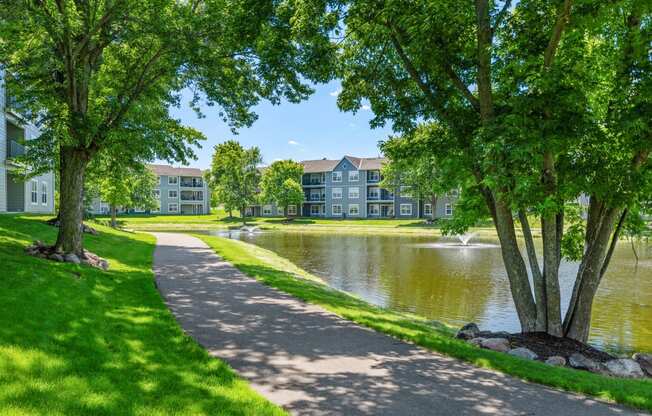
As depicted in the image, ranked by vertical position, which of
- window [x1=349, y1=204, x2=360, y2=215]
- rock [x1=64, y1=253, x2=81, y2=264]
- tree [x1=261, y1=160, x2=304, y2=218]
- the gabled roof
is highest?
the gabled roof

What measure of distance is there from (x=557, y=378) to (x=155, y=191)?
9069 cm

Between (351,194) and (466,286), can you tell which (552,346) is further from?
(351,194)

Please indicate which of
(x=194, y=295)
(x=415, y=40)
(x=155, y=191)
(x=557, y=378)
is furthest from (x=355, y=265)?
(x=155, y=191)

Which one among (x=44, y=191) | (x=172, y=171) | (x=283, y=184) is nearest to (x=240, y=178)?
(x=283, y=184)

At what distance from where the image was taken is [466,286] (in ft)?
59.6

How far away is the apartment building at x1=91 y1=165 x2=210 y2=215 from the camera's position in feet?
300

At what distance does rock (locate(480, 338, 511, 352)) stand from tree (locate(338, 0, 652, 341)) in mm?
1493

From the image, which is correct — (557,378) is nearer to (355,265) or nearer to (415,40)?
(415,40)

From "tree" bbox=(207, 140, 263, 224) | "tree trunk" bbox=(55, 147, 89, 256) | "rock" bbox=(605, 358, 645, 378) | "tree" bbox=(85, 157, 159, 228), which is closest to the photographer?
"rock" bbox=(605, 358, 645, 378)

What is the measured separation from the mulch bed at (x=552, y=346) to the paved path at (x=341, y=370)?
3109 mm

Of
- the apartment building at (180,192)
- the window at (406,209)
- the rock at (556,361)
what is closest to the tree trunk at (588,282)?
the rock at (556,361)

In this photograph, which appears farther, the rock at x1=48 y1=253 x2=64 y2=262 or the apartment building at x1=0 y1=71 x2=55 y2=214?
the apartment building at x1=0 y1=71 x2=55 y2=214

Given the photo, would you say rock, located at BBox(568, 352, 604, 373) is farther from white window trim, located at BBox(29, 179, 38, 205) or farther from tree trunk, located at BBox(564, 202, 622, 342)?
white window trim, located at BBox(29, 179, 38, 205)

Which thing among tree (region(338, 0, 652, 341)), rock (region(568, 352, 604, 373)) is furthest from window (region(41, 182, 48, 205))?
rock (region(568, 352, 604, 373))
